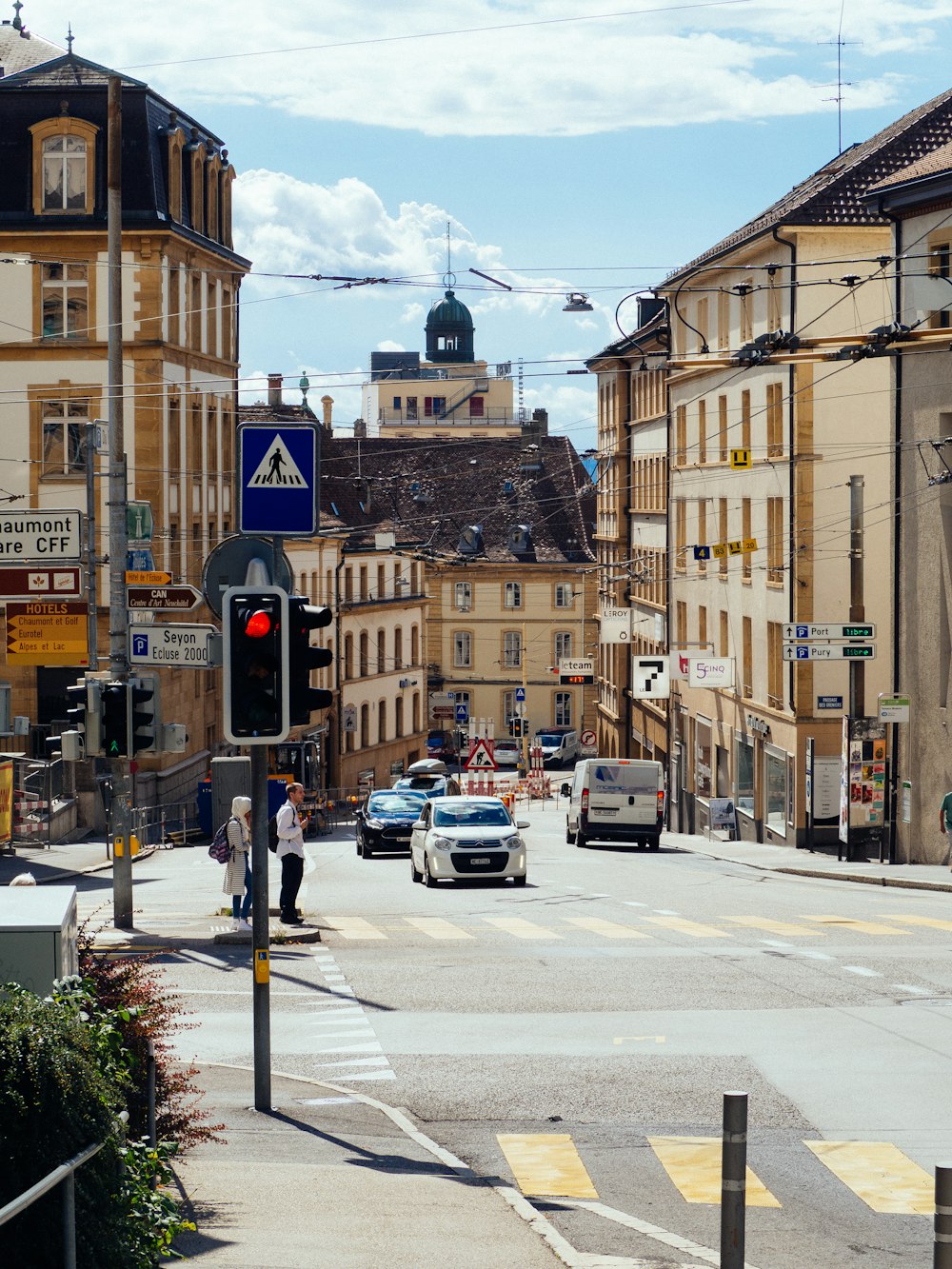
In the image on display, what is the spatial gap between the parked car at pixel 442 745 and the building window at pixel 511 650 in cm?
502

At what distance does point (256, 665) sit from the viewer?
36.2ft

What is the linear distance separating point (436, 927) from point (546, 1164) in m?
11.0

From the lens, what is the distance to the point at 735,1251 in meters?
7.01

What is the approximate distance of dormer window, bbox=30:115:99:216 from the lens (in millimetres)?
48719

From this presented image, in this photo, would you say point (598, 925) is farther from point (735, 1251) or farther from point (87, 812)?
point (87, 812)

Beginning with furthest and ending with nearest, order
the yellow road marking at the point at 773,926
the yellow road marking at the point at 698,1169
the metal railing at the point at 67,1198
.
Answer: the yellow road marking at the point at 773,926, the yellow road marking at the point at 698,1169, the metal railing at the point at 67,1198

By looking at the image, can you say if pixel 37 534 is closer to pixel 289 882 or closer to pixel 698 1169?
pixel 289 882

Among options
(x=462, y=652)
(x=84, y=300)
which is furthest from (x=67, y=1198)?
(x=462, y=652)

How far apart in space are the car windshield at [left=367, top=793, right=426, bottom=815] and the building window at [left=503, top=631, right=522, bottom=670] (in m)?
60.2

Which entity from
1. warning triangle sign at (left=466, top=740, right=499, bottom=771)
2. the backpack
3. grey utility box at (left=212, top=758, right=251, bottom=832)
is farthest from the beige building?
the backpack

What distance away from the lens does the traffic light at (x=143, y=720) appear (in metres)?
21.3

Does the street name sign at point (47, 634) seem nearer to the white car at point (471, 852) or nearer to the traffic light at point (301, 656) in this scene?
the white car at point (471, 852)

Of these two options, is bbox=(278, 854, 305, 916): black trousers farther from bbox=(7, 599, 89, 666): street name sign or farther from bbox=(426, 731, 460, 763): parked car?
bbox=(426, 731, 460, 763): parked car

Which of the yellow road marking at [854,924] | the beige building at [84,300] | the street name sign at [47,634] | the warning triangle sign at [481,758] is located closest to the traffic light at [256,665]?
the yellow road marking at [854,924]
